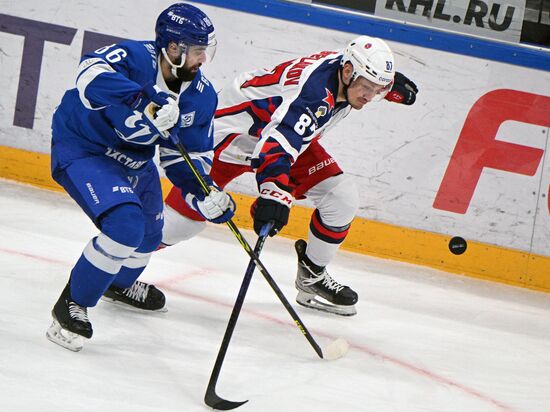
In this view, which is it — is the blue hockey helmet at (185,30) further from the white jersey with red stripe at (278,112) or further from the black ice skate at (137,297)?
the black ice skate at (137,297)

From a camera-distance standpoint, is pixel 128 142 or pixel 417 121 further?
pixel 417 121

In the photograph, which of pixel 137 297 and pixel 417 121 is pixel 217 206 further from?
pixel 417 121

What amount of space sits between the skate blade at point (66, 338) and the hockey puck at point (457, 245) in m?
2.71

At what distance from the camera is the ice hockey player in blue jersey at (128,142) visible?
9.24 ft

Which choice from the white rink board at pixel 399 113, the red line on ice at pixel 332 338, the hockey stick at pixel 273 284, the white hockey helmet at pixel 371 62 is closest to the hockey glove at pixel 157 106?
the hockey stick at pixel 273 284

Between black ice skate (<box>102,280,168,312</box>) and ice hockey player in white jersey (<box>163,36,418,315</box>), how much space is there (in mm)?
317

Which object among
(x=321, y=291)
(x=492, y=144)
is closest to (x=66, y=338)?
(x=321, y=291)

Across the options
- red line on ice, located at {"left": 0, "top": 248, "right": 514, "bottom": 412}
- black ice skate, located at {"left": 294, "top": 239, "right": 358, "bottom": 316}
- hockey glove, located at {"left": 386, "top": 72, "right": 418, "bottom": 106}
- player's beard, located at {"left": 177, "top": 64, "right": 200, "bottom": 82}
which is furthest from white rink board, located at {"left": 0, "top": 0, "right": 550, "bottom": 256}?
player's beard, located at {"left": 177, "top": 64, "right": 200, "bottom": 82}

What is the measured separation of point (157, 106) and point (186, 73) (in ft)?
0.84

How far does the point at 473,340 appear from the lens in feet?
12.7

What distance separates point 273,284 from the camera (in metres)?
3.13

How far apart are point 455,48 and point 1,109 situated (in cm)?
255

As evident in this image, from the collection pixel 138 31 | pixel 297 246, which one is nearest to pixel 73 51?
pixel 138 31

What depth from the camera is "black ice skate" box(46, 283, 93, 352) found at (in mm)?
2809
